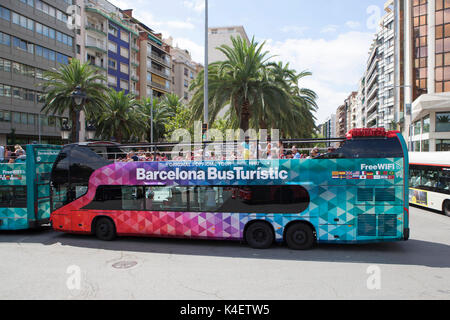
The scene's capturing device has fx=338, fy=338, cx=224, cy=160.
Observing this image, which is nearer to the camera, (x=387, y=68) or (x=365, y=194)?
(x=365, y=194)

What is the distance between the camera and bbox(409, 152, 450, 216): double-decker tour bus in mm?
16516

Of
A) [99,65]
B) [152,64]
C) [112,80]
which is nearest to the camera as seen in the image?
[99,65]

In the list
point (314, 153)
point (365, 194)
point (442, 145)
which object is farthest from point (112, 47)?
point (365, 194)

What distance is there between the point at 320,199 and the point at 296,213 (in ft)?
2.70

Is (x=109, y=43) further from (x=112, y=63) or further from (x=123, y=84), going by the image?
(x=123, y=84)

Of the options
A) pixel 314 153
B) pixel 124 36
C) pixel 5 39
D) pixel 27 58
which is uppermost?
pixel 124 36

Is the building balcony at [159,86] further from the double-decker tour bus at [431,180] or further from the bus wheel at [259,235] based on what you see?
the bus wheel at [259,235]

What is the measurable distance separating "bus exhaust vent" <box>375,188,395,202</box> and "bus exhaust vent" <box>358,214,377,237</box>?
1.78ft

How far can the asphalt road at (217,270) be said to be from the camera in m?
6.78

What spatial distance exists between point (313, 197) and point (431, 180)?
11.1 m

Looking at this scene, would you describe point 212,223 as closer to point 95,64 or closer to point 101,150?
point 101,150

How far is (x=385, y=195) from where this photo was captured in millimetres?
9797

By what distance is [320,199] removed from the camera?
33.0ft

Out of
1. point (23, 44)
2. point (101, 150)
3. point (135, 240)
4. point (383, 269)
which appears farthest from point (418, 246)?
point (23, 44)
